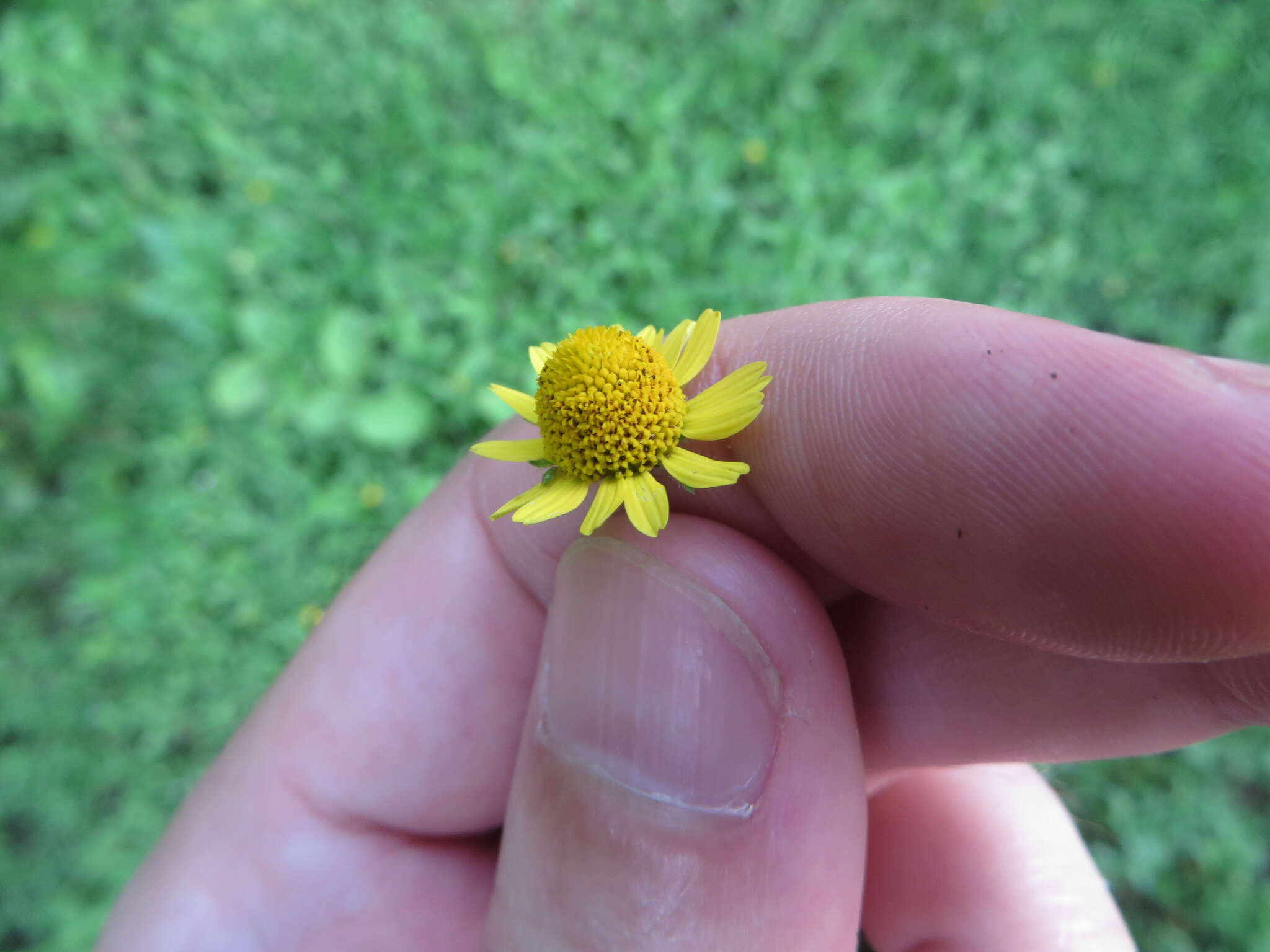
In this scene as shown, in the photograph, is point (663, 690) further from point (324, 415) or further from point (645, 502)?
point (324, 415)

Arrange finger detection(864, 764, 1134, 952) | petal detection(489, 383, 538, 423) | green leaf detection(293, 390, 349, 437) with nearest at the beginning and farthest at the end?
petal detection(489, 383, 538, 423)
finger detection(864, 764, 1134, 952)
green leaf detection(293, 390, 349, 437)

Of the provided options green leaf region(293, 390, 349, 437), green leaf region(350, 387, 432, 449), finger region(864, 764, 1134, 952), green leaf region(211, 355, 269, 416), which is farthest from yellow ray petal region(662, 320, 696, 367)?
green leaf region(211, 355, 269, 416)

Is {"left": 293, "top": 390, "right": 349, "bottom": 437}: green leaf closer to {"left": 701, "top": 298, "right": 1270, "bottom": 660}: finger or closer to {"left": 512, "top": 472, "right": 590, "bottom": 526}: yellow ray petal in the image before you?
{"left": 512, "top": 472, "right": 590, "bottom": 526}: yellow ray petal

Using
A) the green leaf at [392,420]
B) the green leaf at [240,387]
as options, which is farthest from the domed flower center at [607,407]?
the green leaf at [240,387]

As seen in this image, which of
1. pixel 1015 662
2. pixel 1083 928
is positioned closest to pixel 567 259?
pixel 1015 662

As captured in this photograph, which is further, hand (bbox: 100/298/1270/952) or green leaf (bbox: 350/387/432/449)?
green leaf (bbox: 350/387/432/449)

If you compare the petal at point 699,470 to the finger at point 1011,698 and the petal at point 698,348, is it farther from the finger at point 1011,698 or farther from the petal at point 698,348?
the finger at point 1011,698

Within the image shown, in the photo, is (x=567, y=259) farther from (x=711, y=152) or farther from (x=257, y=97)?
(x=257, y=97)

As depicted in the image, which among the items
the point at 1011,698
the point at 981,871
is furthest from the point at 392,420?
the point at 981,871
